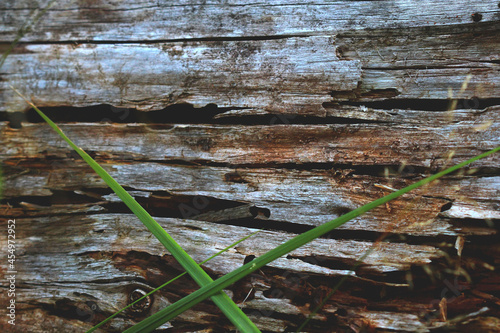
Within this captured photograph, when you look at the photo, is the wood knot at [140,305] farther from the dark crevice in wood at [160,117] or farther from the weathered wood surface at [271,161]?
the dark crevice in wood at [160,117]

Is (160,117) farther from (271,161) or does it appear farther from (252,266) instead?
(252,266)

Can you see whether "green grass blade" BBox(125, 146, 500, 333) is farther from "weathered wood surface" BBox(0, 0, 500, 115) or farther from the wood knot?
"weathered wood surface" BBox(0, 0, 500, 115)

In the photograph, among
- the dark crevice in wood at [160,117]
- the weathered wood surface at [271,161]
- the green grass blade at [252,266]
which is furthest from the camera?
the dark crevice in wood at [160,117]

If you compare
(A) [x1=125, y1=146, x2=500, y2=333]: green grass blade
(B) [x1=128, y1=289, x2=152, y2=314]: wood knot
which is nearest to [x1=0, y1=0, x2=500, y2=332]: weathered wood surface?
(B) [x1=128, y1=289, x2=152, y2=314]: wood knot

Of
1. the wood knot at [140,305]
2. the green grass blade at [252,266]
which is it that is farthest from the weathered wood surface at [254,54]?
the wood knot at [140,305]

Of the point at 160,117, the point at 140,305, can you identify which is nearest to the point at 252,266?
the point at 140,305

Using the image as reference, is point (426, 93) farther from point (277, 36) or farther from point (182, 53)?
point (182, 53)

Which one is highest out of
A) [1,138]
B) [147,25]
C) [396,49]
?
[147,25]

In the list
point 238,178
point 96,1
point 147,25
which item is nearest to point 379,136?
point 238,178

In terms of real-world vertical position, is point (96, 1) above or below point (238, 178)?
above
